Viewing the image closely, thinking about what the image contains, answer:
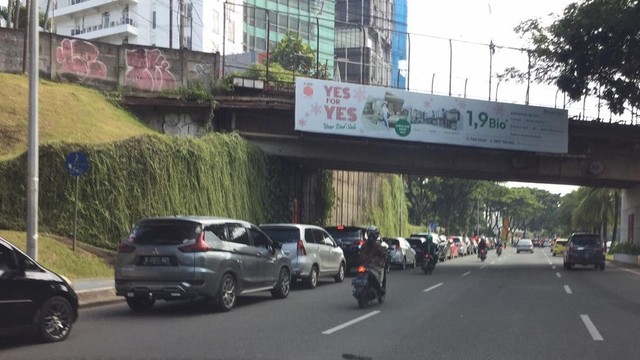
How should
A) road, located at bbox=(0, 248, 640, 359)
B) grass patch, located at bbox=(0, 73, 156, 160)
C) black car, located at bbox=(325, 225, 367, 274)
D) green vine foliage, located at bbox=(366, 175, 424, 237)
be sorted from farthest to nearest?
green vine foliage, located at bbox=(366, 175, 424, 237)
black car, located at bbox=(325, 225, 367, 274)
grass patch, located at bbox=(0, 73, 156, 160)
road, located at bbox=(0, 248, 640, 359)

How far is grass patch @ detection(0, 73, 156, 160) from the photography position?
21484 millimetres

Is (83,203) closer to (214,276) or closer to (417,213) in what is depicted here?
(214,276)

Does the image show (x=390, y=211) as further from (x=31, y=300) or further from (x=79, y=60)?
(x=31, y=300)

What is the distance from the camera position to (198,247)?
1203 centimetres

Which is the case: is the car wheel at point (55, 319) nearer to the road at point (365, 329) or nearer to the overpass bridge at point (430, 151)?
the road at point (365, 329)

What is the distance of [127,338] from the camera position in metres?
9.76

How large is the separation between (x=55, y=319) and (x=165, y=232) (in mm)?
3246

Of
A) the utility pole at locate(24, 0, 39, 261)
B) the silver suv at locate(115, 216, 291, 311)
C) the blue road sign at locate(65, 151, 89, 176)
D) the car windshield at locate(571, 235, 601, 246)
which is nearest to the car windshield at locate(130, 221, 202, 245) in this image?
the silver suv at locate(115, 216, 291, 311)

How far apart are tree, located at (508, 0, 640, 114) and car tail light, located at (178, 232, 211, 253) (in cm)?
1724

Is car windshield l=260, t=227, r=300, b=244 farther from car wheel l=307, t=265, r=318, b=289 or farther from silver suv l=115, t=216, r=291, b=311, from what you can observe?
silver suv l=115, t=216, r=291, b=311

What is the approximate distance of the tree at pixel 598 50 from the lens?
2328 centimetres

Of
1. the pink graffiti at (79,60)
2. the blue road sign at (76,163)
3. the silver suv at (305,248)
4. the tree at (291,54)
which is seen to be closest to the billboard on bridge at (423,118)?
the pink graffiti at (79,60)

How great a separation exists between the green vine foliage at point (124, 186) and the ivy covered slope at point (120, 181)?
0.03 m

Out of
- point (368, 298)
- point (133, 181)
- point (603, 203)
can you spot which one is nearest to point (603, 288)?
point (368, 298)
